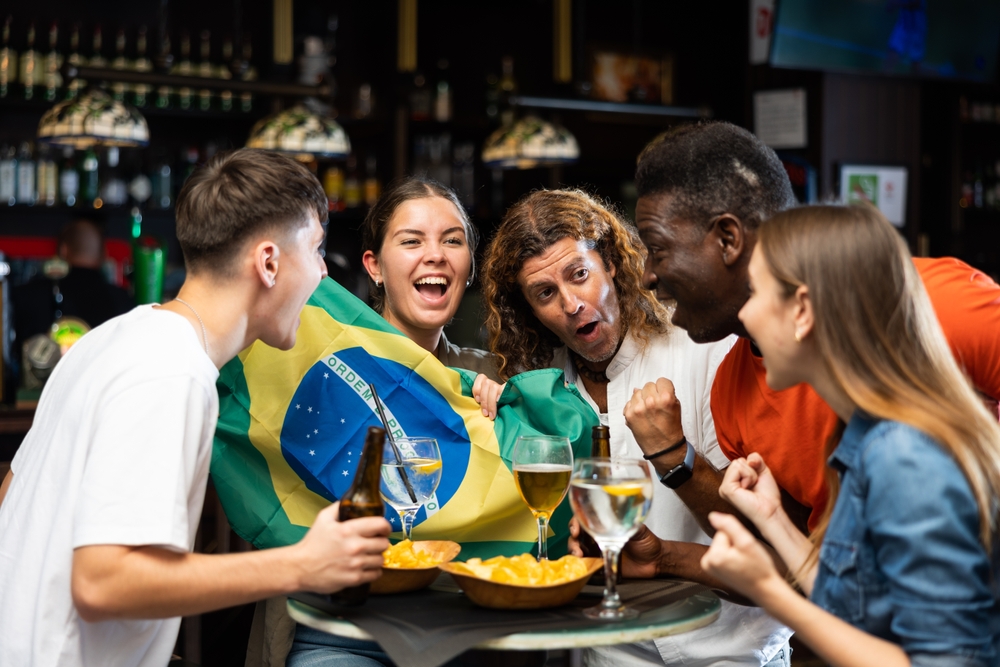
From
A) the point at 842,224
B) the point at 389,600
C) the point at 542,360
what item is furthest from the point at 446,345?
the point at 842,224

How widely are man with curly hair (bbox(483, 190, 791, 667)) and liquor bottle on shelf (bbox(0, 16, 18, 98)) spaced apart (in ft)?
13.0

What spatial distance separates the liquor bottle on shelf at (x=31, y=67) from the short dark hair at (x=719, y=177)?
4503 millimetres

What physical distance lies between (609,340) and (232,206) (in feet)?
3.13

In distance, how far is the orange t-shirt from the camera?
169 cm

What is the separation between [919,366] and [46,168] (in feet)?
16.6

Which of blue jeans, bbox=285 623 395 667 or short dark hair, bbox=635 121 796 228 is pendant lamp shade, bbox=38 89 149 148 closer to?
blue jeans, bbox=285 623 395 667

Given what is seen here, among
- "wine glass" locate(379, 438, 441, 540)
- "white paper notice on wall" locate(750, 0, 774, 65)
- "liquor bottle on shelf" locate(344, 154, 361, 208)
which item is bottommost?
"wine glass" locate(379, 438, 441, 540)

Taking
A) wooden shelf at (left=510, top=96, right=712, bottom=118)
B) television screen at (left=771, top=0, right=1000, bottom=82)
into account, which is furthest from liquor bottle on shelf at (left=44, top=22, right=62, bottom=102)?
television screen at (left=771, top=0, right=1000, bottom=82)

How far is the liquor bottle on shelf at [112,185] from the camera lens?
542cm

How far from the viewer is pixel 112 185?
214 inches

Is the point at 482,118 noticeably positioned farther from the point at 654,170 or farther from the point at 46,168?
the point at 654,170

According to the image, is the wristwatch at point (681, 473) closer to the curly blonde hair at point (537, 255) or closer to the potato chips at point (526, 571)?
the potato chips at point (526, 571)

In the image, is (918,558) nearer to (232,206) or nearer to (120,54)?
(232,206)

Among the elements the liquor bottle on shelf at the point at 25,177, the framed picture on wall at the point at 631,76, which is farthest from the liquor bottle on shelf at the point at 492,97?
the liquor bottle on shelf at the point at 25,177
